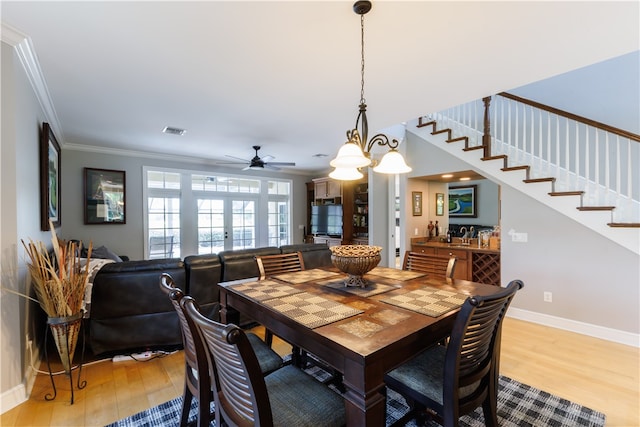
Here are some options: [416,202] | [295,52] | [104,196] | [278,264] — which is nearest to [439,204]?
[416,202]

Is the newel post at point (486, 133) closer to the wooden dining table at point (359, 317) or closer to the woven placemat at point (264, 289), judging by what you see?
the wooden dining table at point (359, 317)

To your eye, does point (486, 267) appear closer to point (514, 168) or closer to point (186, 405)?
point (514, 168)

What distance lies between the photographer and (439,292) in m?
1.74

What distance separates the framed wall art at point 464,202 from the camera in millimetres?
6582

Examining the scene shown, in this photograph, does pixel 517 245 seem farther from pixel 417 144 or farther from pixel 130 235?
pixel 130 235

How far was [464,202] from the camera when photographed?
6.74m

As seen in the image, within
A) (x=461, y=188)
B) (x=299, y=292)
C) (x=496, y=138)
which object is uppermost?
(x=496, y=138)

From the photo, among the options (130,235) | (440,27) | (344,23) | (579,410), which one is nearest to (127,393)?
(344,23)

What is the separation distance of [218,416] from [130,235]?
16.6 feet

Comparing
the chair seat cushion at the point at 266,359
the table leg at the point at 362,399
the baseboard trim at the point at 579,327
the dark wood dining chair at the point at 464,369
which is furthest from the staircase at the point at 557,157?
the chair seat cushion at the point at 266,359

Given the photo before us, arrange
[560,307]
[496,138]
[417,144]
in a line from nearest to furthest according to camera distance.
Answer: [560,307] < [496,138] < [417,144]

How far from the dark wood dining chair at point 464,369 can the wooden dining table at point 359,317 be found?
139 mm

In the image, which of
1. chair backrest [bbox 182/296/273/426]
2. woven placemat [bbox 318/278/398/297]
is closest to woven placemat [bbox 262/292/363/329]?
woven placemat [bbox 318/278/398/297]

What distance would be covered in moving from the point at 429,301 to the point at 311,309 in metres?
0.65
